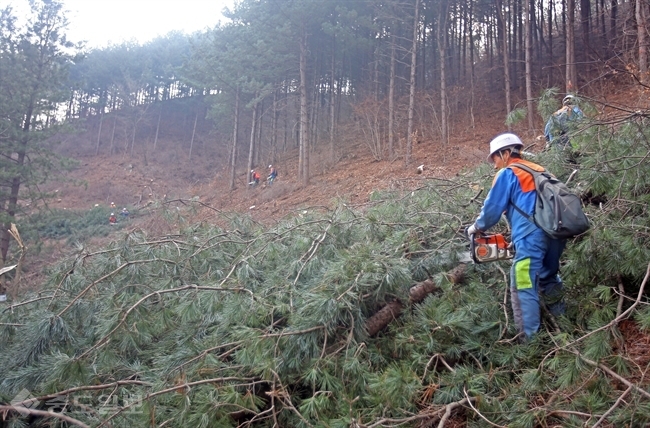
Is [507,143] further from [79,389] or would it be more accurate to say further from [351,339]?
[79,389]

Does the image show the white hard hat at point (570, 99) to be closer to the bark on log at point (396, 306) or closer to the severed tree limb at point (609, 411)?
the bark on log at point (396, 306)

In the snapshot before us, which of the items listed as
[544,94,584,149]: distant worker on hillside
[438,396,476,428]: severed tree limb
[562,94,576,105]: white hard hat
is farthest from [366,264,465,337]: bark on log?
[562,94,576,105]: white hard hat

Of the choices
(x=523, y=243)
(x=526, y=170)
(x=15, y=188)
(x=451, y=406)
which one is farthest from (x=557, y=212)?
(x=15, y=188)

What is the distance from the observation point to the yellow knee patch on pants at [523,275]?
9.89ft

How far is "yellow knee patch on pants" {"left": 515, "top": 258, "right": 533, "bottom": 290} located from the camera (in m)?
3.02

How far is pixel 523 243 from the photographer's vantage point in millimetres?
3129

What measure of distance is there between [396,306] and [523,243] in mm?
970

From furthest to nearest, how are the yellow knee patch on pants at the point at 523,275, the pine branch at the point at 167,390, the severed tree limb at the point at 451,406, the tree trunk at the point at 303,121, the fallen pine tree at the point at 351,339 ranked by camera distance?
the tree trunk at the point at 303,121, the yellow knee patch on pants at the point at 523,275, the pine branch at the point at 167,390, the fallen pine tree at the point at 351,339, the severed tree limb at the point at 451,406

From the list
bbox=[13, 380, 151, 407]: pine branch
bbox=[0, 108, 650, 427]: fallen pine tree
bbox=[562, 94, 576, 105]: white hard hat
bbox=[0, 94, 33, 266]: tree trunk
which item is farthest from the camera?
bbox=[0, 94, 33, 266]: tree trunk

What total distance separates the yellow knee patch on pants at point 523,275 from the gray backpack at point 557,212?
0.24 m

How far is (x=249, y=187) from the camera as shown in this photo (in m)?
22.1

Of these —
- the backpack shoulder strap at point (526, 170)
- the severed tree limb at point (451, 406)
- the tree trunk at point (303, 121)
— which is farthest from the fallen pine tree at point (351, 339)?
the tree trunk at point (303, 121)

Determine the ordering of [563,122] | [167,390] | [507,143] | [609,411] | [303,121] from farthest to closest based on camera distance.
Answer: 1. [303,121]
2. [563,122]
3. [507,143]
4. [167,390]
5. [609,411]

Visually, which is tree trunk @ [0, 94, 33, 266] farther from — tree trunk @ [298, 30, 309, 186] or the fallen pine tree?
the fallen pine tree
